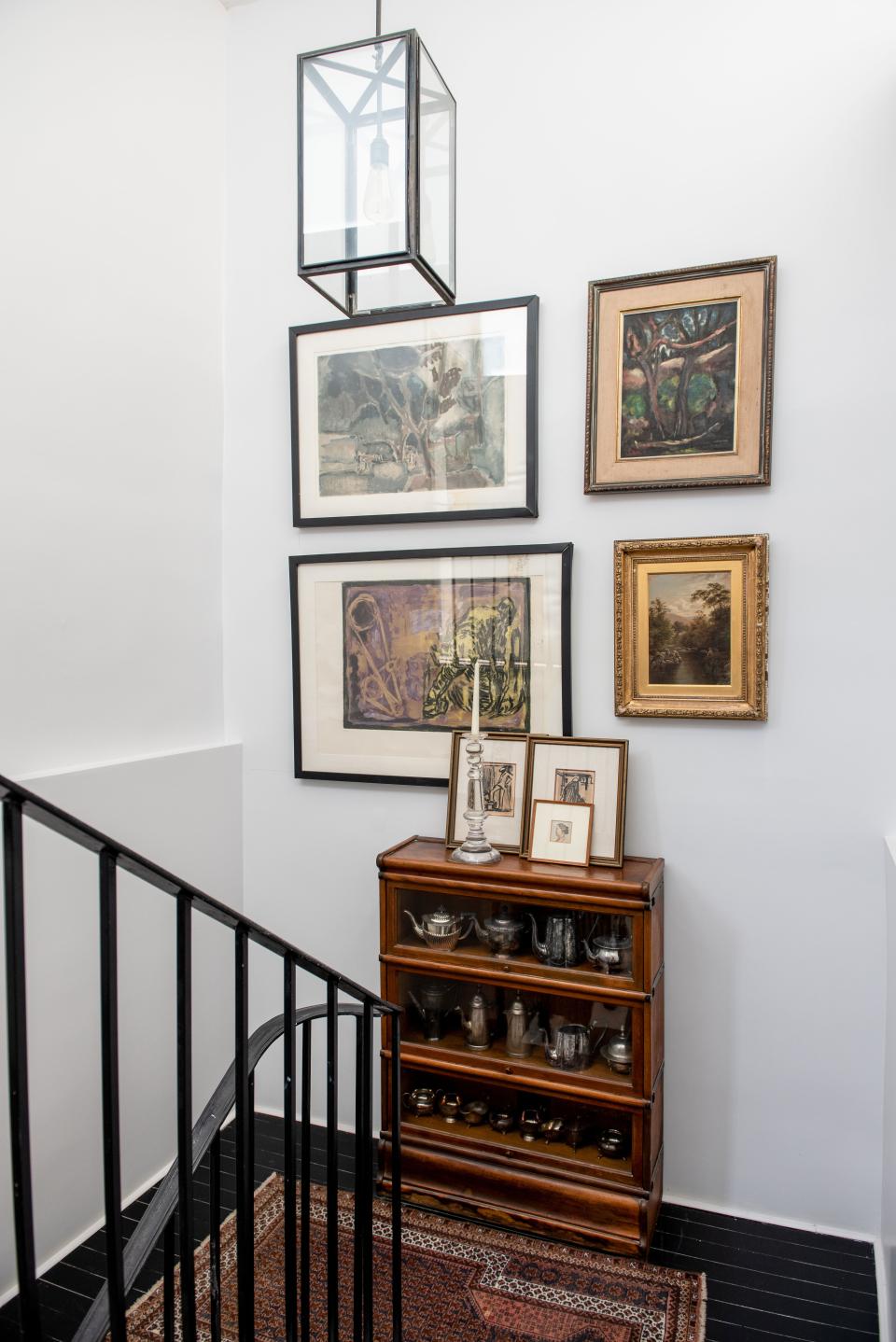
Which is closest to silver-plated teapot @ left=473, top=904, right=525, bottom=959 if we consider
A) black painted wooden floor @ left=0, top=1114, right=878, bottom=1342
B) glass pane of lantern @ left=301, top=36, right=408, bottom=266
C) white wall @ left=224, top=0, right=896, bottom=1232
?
white wall @ left=224, top=0, right=896, bottom=1232

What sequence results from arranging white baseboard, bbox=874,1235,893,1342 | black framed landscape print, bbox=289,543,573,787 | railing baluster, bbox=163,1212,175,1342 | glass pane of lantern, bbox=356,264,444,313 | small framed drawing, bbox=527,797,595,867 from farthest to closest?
black framed landscape print, bbox=289,543,573,787
small framed drawing, bbox=527,797,595,867
white baseboard, bbox=874,1235,893,1342
glass pane of lantern, bbox=356,264,444,313
railing baluster, bbox=163,1212,175,1342

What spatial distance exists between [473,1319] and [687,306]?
8.74ft

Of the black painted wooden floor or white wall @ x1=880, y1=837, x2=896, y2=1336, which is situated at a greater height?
white wall @ x1=880, y1=837, x2=896, y2=1336

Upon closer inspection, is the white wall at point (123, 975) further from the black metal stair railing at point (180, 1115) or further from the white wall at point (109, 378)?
the black metal stair railing at point (180, 1115)

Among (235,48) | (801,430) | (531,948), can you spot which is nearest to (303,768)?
(531,948)

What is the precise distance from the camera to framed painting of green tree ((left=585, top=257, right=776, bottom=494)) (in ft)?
8.16

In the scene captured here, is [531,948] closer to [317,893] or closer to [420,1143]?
[420,1143]

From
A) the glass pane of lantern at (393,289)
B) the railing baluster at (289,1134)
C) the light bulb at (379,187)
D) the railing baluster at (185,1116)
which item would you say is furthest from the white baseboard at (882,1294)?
the light bulb at (379,187)

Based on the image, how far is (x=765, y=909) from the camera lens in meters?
2.55

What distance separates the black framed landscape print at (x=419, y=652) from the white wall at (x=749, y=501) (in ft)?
0.26

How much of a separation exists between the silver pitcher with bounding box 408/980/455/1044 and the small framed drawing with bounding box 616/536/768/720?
968 millimetres

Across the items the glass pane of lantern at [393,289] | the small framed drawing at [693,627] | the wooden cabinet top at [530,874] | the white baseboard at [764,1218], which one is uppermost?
the glass pane of lantern at [393,289]

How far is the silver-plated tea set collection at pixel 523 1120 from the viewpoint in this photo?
2482 millimetres

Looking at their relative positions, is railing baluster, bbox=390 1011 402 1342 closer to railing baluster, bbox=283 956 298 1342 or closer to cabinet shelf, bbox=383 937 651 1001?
railing baluster, bbox=283 956 298 1342
